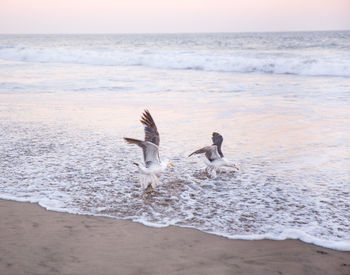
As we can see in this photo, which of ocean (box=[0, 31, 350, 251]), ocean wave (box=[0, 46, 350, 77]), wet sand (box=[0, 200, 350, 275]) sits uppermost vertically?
ocean wave (box=[0, 46, 350, 77])

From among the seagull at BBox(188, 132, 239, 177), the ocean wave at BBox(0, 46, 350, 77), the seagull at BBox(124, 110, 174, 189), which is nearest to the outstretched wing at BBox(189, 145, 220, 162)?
the seagull at BBox(188, 132, 239, 177)

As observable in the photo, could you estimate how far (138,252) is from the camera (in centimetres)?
381

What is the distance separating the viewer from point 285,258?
3.73 meters

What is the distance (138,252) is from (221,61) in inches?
899

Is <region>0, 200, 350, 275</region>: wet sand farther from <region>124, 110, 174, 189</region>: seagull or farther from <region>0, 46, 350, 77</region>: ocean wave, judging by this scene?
<region>0, 46, 350, 77</region>: ocean wave

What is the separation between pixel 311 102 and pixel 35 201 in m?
9.18

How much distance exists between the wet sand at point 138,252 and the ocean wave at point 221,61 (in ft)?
57.9

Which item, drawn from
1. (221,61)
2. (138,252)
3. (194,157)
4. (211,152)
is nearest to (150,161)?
(211,152)

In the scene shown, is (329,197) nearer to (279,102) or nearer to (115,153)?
(115,153)

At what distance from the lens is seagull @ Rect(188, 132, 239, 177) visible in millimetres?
6227

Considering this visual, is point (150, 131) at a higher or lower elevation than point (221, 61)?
lower

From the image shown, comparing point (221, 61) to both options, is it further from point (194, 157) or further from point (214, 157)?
point (214, 157)

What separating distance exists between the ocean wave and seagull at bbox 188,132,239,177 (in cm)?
1541

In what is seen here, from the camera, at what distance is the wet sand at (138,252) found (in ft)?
→ 11.6
